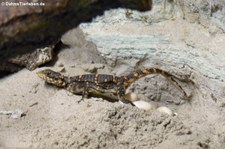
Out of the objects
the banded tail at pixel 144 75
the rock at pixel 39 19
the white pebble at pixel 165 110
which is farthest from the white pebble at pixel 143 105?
the rock at pixel 39 19

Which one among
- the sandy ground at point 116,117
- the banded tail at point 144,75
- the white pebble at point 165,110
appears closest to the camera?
the sandy ground at point 116,117

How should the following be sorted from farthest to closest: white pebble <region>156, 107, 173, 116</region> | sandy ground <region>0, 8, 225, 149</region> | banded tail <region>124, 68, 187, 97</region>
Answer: banded tail <region>124, 68, 187, 97</region> → white pebble <region>156, 107, 173, 116</region> → sandy ground <region>0, 8, 225, 149</region>

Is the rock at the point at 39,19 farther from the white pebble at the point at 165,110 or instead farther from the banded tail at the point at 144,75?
the white pebble at the point at 165,110

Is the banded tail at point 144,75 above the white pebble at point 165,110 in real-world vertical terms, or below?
above

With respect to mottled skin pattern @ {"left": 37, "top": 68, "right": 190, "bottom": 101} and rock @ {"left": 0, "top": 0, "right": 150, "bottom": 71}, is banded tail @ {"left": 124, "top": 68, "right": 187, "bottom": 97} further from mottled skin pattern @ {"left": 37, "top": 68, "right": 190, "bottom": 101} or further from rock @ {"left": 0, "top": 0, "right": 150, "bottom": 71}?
rock @ {"left": 0, "top": 0, "right": 150, "bottom": 71}

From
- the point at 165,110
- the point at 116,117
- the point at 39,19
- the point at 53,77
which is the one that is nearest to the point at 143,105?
the point at 165,110

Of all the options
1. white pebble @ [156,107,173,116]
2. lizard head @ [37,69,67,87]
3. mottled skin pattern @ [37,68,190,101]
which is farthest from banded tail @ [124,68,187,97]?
lizard head @ [37,69,67,87]

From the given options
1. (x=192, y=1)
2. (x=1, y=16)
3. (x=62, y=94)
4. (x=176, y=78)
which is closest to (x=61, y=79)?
(x=62, y=94)

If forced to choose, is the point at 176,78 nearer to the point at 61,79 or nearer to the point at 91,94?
the point at 91,94
